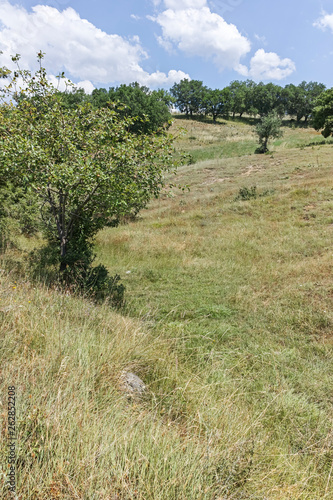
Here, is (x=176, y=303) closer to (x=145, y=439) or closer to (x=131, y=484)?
(x=145, y=439)

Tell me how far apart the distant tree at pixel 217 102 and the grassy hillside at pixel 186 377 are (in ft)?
305

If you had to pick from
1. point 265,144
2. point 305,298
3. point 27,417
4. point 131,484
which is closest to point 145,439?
point 131,484

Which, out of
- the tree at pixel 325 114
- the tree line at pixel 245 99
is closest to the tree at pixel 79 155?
the tree at pixel 325 114

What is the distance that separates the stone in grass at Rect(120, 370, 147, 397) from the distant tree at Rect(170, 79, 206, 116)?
106 metres

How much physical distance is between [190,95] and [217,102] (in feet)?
41.0

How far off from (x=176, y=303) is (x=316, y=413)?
155 inches

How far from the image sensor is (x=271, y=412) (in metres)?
3.09

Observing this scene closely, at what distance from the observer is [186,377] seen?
11.1 feet

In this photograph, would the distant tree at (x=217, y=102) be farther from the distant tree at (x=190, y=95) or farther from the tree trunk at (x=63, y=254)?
the tree trunk at (x=63, y=254)

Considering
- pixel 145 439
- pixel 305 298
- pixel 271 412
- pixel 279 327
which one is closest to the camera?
pixel 145 439

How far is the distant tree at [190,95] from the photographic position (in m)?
93.9

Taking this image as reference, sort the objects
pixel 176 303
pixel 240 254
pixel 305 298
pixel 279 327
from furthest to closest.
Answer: pixel 240 254 < pixel 176 303 < pixel 305 298 < pixel 279 327

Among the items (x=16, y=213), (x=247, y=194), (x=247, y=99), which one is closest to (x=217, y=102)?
(x=247, y=99)

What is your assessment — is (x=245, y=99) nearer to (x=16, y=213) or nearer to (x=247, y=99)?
(x=247, y=99)
